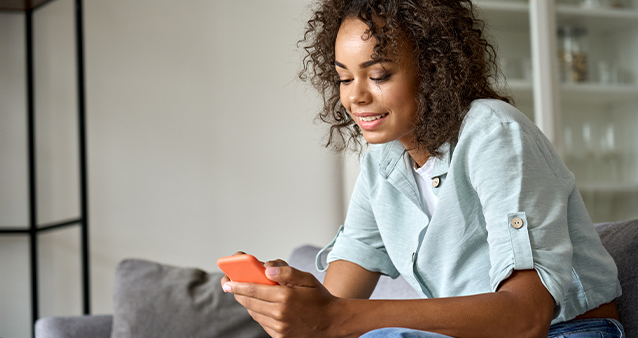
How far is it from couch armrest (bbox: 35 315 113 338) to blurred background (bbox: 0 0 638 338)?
83 cm

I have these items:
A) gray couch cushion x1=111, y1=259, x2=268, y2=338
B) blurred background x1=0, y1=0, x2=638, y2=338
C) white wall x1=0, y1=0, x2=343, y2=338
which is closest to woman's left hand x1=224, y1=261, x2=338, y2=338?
gray couch cushion x1=111, y1=259, x2=268, y2=338

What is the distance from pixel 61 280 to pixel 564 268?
195cm

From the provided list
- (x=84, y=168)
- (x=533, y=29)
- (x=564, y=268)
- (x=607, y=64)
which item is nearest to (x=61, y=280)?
(x=84, y=168)

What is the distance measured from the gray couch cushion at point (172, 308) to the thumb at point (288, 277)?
703mm

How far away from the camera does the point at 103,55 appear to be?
7.41ft

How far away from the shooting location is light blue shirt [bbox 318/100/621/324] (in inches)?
29.0

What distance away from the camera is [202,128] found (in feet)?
7.77

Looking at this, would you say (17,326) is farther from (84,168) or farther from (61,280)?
(84,168)

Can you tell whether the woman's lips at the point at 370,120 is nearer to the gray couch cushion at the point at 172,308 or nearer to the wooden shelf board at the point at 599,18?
the gray couch cushion at the point at 172,308

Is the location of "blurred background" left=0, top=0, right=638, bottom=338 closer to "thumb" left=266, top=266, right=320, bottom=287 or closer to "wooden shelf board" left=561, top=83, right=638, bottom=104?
"wooden shelf board" left=561, top=83, right=638, bottom=104

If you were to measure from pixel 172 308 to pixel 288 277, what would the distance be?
2.42ft

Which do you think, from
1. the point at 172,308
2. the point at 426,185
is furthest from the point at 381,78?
the point at 172,308

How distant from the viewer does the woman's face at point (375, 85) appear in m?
0.90

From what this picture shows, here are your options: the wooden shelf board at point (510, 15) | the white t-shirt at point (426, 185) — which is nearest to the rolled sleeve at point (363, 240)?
the white t-shirt at point (426, 185)
